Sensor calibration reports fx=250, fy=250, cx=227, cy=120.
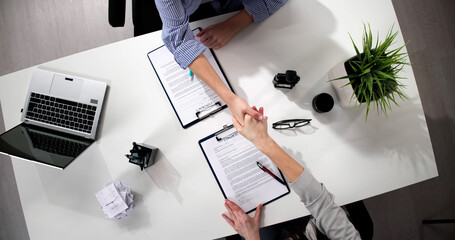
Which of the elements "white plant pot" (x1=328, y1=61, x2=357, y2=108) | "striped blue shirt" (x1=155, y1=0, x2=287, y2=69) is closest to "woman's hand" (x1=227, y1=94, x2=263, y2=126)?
"striped blue shirt" (x1=155, y1=0, x2=287, y2=69)

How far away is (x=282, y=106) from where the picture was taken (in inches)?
42.6

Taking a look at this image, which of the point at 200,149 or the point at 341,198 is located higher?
the point at 200,149

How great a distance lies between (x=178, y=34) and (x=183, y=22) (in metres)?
0.05

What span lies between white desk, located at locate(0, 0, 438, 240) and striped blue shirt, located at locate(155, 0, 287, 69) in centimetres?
7

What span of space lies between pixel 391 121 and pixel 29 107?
1579 millimetres

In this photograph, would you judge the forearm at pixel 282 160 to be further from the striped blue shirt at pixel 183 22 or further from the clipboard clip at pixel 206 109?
the striped blue shirt at pixel 183 22

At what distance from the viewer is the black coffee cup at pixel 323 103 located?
3.40 feet

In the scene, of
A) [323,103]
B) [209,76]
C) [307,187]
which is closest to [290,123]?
[323,103]

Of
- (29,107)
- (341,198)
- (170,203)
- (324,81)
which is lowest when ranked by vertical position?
(341,198)

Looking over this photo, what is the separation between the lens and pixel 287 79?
993 mm

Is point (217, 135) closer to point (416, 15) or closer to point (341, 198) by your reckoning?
point (341, 198)

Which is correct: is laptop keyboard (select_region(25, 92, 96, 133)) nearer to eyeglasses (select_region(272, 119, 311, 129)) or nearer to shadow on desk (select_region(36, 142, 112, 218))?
shadow on desk (select_region(36, 142, 112, 218))

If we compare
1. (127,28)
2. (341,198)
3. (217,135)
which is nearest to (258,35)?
(217,135)

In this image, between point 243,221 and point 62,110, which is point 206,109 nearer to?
point 243,221
